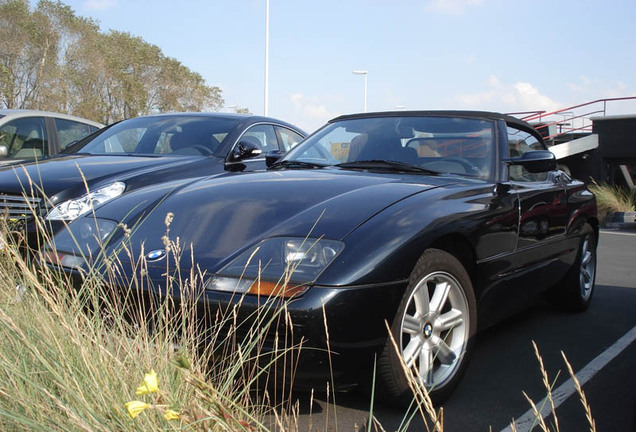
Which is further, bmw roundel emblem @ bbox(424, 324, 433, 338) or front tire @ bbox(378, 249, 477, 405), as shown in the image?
bmw roundel emblem @ bbox(424, 324, 433, 338)

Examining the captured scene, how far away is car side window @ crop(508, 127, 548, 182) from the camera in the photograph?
4297mm

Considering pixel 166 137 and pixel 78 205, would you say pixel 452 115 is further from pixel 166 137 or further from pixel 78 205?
pixel 166 137

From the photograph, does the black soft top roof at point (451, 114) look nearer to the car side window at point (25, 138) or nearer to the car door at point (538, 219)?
the car door at point (538, 219)

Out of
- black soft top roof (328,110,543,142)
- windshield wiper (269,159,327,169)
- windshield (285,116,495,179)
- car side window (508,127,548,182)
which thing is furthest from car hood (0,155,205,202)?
car side window (508,127,548,182)

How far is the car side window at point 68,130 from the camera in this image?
27.4ft

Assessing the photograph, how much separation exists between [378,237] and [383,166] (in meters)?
1.36

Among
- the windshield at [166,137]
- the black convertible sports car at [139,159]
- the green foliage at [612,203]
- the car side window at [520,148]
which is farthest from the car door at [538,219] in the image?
the green foliage at [612,203]

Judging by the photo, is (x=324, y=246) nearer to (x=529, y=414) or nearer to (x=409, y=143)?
(x=529, y=414)

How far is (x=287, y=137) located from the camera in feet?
24.4

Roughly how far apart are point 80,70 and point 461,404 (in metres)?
34.8

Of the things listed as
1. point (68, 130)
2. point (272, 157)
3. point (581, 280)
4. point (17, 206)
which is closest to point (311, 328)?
point (272, 157)

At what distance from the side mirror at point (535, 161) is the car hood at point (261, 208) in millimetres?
640

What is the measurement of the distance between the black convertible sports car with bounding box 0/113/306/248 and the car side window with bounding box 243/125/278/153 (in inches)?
0.4

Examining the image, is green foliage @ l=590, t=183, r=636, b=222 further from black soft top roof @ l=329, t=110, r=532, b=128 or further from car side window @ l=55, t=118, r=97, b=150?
black soft top roof @ l=329, t=110, r=532, b=128
